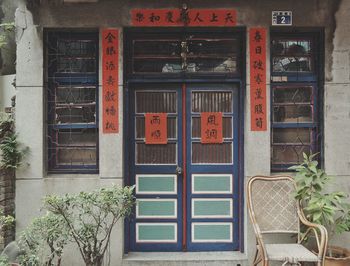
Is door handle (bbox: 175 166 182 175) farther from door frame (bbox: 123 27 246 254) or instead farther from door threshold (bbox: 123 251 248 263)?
door threshold (bbox: 123 251 248 263)

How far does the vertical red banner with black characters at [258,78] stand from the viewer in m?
6.43

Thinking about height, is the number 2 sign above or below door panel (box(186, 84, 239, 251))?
above

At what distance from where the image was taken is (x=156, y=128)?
21.9ft

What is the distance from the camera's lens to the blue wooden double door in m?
6.69

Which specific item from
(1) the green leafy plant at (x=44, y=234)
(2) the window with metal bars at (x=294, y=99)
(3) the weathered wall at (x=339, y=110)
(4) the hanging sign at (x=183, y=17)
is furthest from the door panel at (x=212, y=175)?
(1) the green leafy plant at (x=44, y=234)

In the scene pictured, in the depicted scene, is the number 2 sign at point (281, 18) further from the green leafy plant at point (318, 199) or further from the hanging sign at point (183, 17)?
the green leafy plant at point (318, 199)

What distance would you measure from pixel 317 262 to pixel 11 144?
4.17 meters

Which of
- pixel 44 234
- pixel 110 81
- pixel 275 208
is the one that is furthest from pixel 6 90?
pixel 275 208

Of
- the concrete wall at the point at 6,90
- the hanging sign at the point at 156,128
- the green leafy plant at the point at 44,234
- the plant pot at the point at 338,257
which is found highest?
the concrete wall at the point at 6,90

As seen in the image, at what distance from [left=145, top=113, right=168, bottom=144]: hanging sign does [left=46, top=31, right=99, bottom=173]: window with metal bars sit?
2.41 ft

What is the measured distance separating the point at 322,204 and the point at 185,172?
1953mm

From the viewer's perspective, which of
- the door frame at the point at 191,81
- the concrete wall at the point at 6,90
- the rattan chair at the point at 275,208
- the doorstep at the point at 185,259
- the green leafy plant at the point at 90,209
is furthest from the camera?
the concrete wall at the point at 6,90

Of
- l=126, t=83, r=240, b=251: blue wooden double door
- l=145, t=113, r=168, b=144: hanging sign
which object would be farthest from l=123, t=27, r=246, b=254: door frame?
l=145, t=113, r=168, b=144: hanging sign

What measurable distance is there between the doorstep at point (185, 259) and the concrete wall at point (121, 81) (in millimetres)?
96
